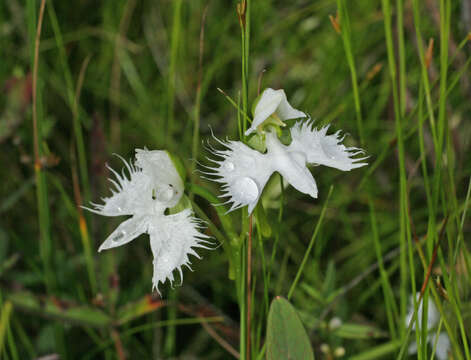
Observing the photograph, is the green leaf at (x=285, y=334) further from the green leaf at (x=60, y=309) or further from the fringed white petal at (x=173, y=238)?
the green leaf at (x=60, y=309)

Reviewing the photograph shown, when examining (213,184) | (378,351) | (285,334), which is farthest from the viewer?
(213,184)

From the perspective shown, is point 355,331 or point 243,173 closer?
point 243,173

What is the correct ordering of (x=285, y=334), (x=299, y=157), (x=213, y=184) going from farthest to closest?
1. (x=213, y=184)
2. (x=299, y=157)
3. (x=285, y=334)

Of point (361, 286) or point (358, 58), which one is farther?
point (358, 58)

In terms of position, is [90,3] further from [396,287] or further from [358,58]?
[396,287]

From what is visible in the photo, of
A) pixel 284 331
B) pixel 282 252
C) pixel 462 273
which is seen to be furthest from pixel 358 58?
pixel 284 331

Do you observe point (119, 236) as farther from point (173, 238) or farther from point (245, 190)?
point (245, 190)

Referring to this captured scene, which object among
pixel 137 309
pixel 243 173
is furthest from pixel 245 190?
pixel 137 309
